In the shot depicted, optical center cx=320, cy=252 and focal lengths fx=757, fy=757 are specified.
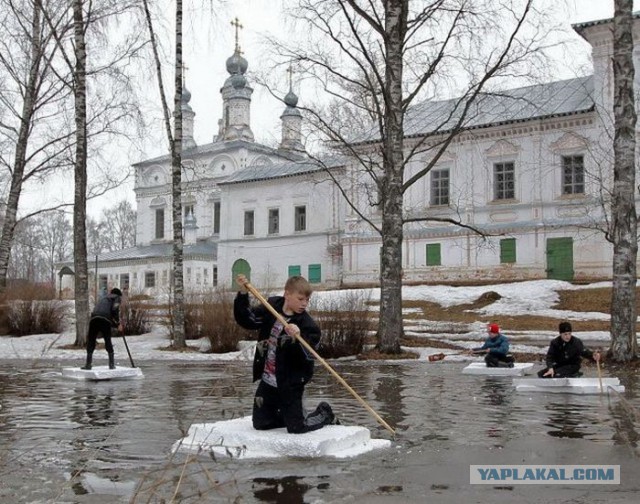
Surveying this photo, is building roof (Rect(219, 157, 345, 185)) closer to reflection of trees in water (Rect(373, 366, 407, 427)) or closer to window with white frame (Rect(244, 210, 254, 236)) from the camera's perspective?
window with white frame (Rect(244, 210, 254, 236))

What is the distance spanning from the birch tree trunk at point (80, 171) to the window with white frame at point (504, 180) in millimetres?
23992

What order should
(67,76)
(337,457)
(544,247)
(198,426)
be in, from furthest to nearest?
1. (544,247)
2. (67,76)
3. (198,426)
4. (337,457)

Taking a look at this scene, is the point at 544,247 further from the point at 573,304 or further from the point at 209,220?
the point at 209,220

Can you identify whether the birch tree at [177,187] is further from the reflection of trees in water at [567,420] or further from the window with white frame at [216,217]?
the window with white frame at [216,217]

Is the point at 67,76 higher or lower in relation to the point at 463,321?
higher

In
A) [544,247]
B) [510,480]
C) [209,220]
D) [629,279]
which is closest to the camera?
[510,480]

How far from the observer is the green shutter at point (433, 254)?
39.0 m

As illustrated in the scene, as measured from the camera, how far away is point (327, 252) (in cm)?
4675

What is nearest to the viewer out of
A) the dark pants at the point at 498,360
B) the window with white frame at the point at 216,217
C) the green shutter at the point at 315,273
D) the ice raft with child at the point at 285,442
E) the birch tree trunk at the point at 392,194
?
the ice raft with child at the point at 285,442

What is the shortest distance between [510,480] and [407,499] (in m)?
0.97

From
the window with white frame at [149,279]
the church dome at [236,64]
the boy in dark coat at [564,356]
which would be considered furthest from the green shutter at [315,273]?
the boy in dark coat at [564,356]

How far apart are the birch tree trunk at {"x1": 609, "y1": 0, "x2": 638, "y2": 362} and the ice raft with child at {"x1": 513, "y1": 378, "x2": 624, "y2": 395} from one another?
4.15 meters

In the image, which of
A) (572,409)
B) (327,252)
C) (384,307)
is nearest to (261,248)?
(327,252)

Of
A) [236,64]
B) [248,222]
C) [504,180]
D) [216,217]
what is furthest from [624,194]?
[236,64]
